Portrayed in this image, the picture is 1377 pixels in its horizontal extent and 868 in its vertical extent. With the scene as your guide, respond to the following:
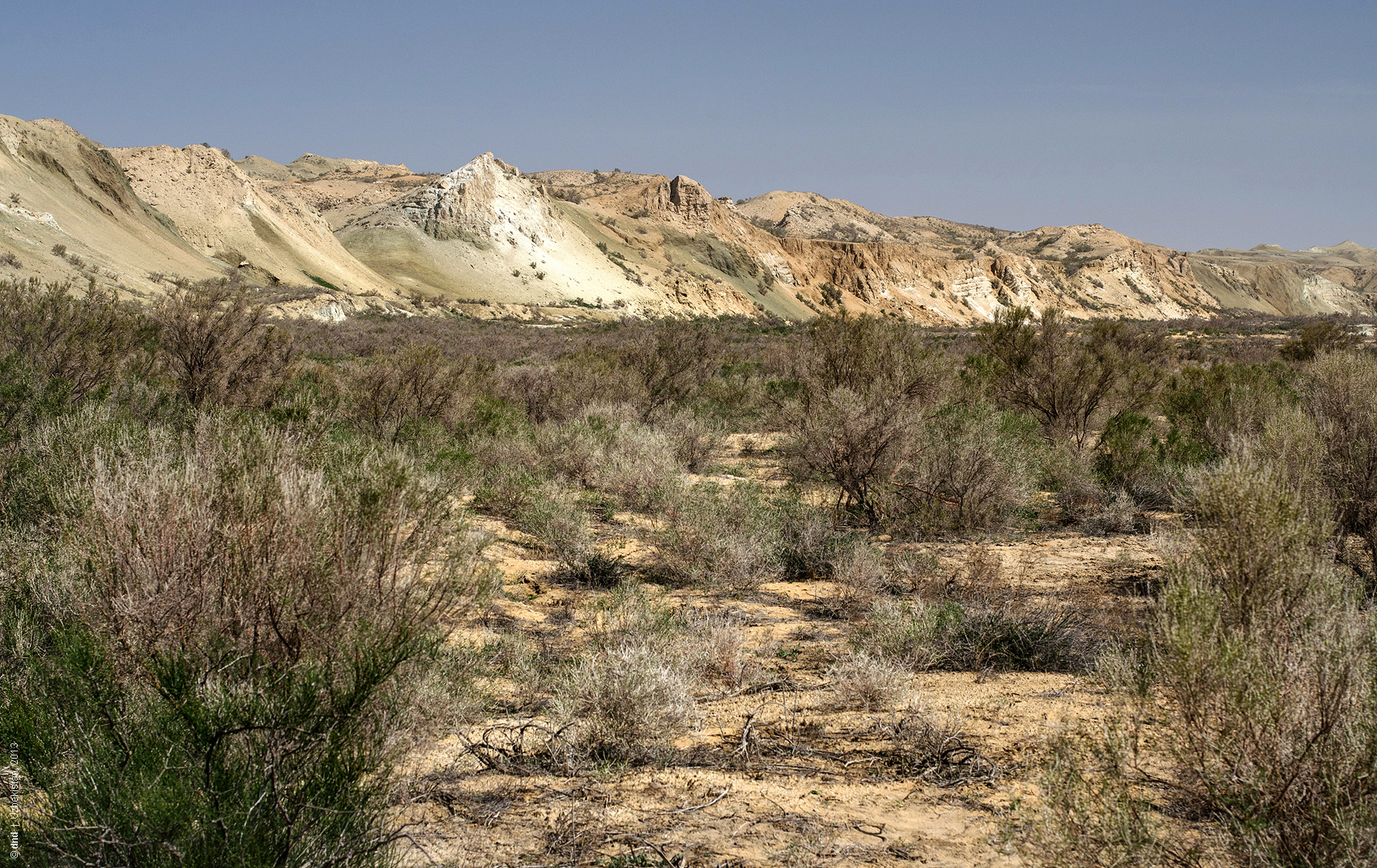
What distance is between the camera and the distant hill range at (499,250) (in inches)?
1339

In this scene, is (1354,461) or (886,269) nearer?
(1354,461)

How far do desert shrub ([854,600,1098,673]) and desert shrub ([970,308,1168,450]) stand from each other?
28.6 ft

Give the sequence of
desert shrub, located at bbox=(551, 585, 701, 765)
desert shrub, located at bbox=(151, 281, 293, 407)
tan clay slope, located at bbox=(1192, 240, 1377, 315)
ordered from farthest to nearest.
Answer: tan clay slope, located at bbox=(1192, 240, 1377, 315) → desert shrub, located at bbox=(151, 281, 293, 407) → desert shrub, located at bbox=(551, 585, 701, 765)

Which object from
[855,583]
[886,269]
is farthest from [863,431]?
[886,269]

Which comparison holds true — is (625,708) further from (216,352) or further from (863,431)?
(216,352)

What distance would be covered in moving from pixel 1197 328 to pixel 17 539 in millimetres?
48584

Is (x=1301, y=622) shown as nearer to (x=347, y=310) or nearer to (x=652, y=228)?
(x=347, y=310)

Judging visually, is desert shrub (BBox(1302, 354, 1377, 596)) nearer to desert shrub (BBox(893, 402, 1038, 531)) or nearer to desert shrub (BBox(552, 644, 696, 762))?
desert shrub (BBox(893, 402, 1038, 531))

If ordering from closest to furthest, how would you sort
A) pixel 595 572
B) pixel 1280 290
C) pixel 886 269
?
1. pixel 595 572
2. pixel 886 269
3. pixel 1280 290

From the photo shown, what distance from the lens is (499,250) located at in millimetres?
52906

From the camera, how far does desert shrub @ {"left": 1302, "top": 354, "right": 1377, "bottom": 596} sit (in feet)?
20.2

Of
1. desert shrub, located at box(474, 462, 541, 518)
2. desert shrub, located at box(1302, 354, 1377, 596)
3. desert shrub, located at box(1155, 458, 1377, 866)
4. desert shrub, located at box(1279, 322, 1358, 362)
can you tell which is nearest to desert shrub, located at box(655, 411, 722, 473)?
desert shrub, located at box(474, 462, 541, 518)

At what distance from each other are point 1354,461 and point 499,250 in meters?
51.6

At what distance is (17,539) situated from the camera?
15.9ft
